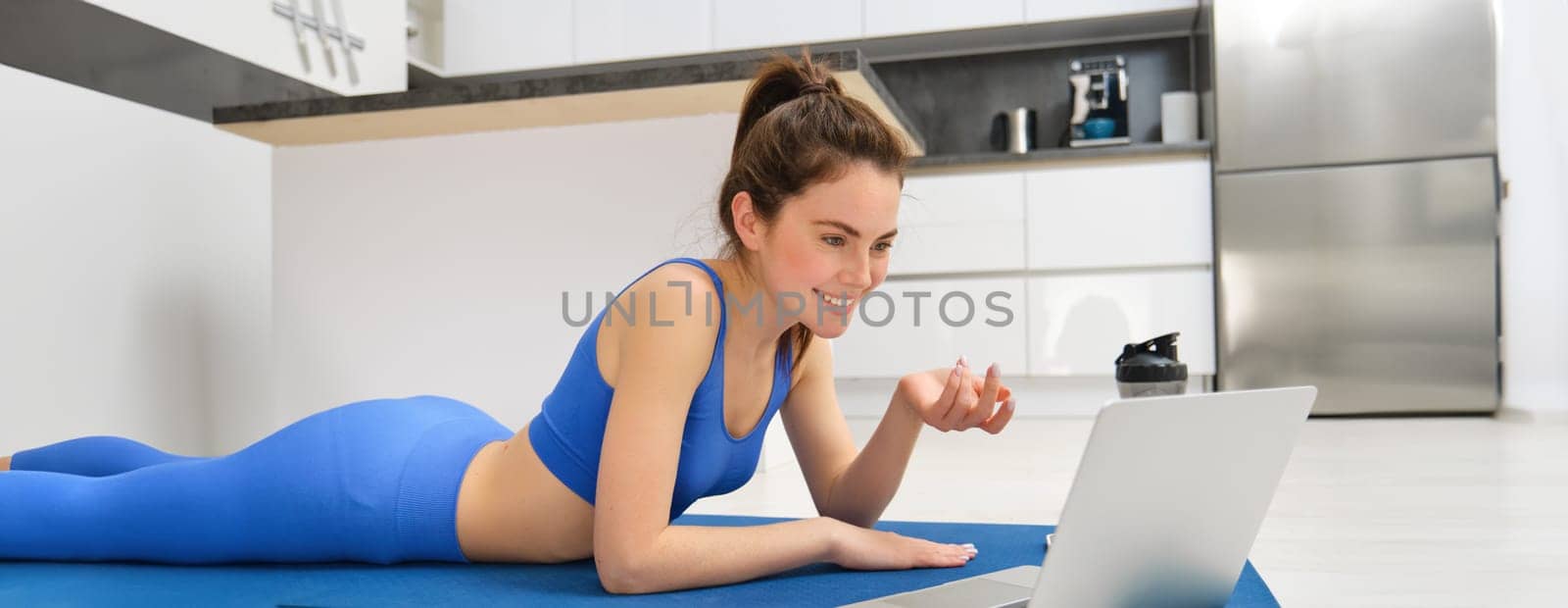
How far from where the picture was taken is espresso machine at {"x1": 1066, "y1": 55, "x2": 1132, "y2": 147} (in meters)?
4.70

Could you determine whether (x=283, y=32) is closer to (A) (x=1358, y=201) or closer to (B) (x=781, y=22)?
(B) (x=781, y=22)

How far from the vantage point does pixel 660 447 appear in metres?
1.14

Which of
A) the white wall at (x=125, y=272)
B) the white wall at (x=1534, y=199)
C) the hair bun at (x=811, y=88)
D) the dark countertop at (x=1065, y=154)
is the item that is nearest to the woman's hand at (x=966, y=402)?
the hair bun at (x=811, y=88)

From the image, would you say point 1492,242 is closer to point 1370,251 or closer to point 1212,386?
point 1370,251

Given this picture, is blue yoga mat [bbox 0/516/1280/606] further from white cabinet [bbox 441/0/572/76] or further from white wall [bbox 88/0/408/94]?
white cabinet [bbox 441/0/572/76]

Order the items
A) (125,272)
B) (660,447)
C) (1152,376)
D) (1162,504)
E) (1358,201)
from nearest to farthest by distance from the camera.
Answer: (1162,504) → (660,447) → (1152,376) → (125,272) → (1358,201)

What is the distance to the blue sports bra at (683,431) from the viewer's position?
4.09 feet

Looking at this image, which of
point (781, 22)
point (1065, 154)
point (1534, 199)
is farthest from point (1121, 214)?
point (781, 22)

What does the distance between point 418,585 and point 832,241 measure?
0.60m

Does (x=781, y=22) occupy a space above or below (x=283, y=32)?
above

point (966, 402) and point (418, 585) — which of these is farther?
point (418, 585)

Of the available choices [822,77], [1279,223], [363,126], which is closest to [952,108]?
[1279,223]

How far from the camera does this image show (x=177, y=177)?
9.23 ft

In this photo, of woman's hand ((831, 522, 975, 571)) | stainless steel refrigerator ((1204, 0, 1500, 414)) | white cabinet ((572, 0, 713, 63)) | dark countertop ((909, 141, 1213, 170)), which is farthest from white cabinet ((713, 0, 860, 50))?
woman's hand ((831, 522, 975, 571))
